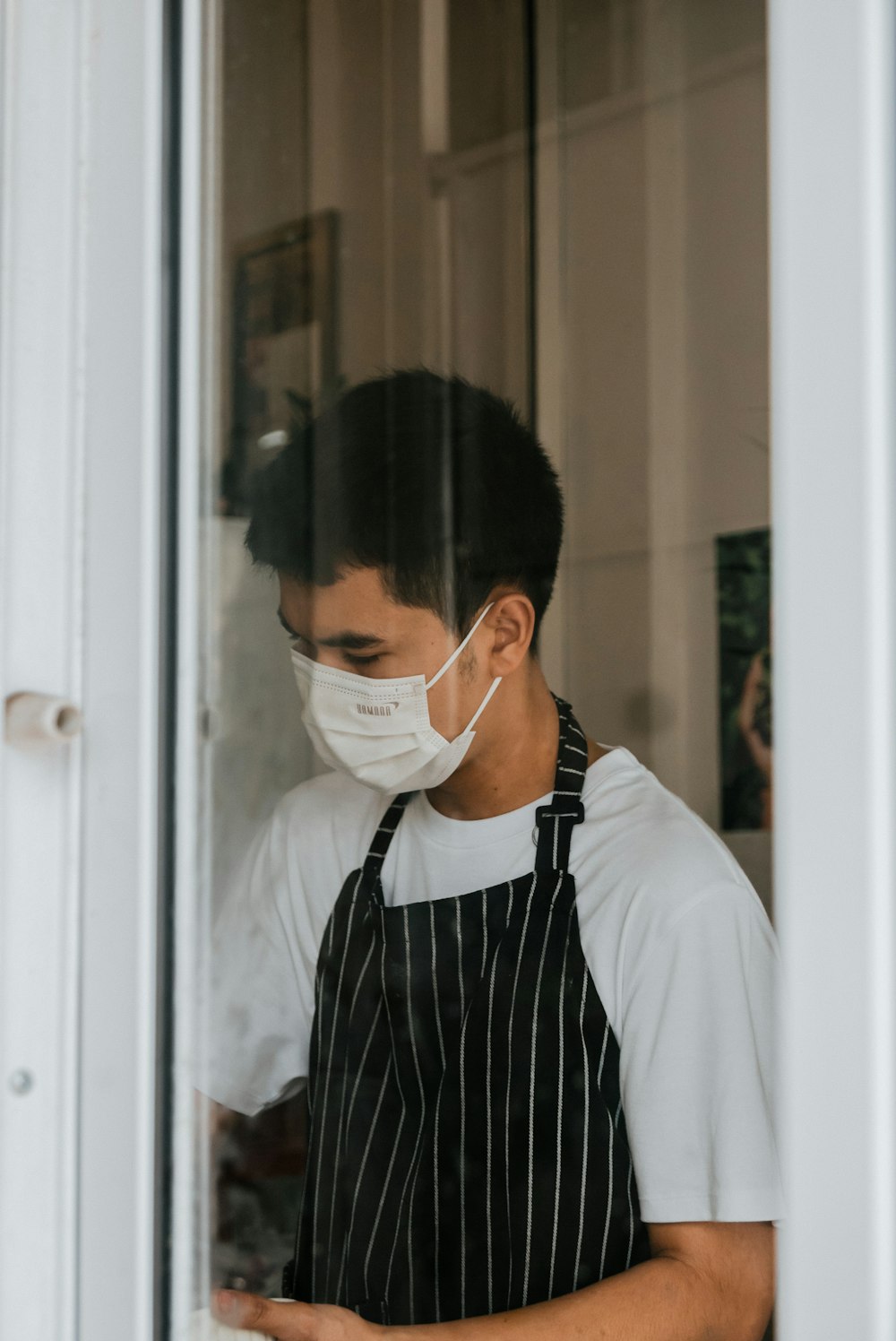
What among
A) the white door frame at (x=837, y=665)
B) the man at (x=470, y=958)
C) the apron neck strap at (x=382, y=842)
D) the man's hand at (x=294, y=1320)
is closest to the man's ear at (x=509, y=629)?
the man at (x=470, y=958)

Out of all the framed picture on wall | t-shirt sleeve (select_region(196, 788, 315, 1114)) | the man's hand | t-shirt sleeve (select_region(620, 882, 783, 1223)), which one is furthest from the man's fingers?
the framed picture on wall

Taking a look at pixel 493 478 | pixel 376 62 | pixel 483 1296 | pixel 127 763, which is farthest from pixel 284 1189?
pixel 376 62

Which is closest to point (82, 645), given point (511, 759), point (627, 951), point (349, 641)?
point (349, 641)

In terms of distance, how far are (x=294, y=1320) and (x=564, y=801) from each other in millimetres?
369

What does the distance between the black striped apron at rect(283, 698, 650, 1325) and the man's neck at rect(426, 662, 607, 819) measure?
0.04 feet

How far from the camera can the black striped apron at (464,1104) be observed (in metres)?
0.70

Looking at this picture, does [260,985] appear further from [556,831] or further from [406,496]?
[406,496]

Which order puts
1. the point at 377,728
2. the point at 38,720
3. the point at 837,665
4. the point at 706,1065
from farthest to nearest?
the point at 377,728, the point at 38,720, the point at 706,1065, the point at 837,665

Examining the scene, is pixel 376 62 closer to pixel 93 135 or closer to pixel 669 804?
pixel 93 135

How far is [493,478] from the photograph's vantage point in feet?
2.60

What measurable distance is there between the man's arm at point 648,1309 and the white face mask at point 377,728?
0.32 metres

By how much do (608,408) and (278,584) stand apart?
25 cm

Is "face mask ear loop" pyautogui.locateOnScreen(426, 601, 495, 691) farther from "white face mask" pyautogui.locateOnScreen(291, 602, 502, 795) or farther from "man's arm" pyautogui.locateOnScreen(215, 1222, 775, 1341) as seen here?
"man's arm" pyautogui.locateOnScreen(215, 1222, 775, 1341)

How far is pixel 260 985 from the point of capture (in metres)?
0.82
